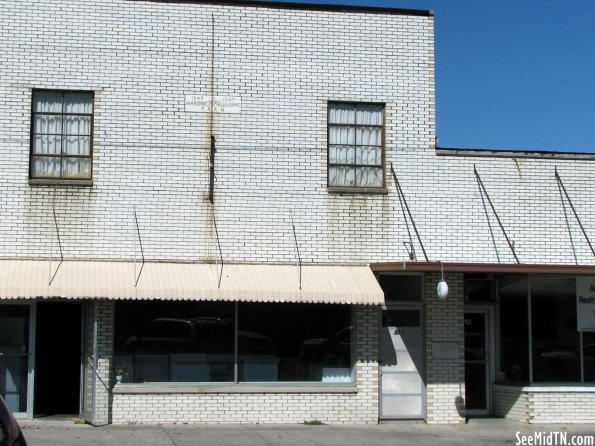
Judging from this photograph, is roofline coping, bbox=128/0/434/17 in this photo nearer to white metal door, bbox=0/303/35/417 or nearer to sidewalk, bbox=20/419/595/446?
white metal door, bbox=0/303/35/417

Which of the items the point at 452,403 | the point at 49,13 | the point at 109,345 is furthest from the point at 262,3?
the point at 452,403

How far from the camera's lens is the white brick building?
1484 centimetres

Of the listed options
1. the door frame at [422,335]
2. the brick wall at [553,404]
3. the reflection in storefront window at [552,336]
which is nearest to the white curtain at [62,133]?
the door frame at [422,335]

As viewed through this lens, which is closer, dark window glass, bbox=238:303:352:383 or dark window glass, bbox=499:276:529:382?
dark window glass, bbox=238:303:352:383

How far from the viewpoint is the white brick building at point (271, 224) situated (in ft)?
48.7

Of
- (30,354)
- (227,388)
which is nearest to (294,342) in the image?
(227,388)

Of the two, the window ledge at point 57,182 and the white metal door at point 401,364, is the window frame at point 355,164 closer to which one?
the white metal door at point 401,364

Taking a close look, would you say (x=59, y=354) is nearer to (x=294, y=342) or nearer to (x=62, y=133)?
(x=62, y=133)

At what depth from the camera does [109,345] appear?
1484 centimetres

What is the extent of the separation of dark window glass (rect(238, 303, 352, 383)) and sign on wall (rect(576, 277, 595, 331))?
417 centimetres

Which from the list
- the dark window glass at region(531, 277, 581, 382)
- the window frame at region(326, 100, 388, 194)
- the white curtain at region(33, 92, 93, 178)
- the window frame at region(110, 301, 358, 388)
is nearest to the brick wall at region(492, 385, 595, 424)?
the dark window glass at region(531, 277, 581, 382)

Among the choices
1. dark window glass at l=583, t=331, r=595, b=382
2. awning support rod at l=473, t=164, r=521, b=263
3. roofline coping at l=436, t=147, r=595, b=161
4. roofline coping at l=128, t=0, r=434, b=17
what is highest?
roofline coping at l=128, t=0, r=434, b=17

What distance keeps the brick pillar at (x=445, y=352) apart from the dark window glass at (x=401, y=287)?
187 millimetres

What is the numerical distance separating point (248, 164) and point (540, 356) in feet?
20.3
